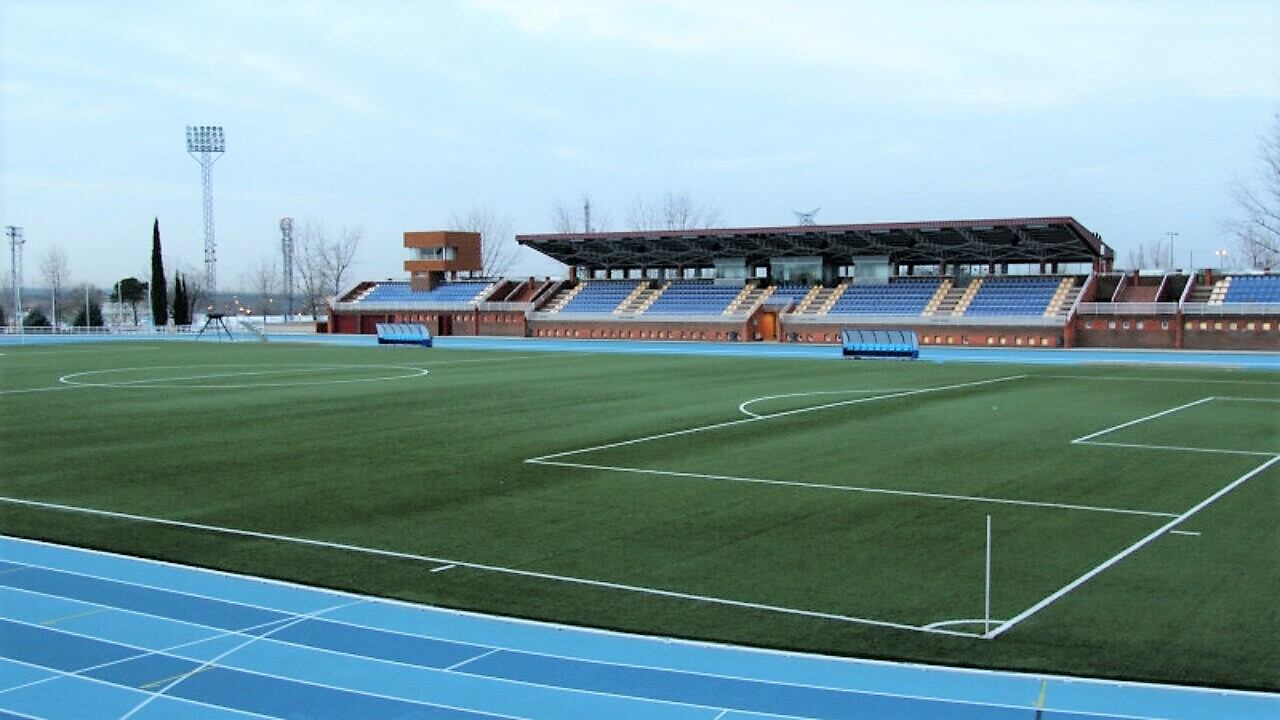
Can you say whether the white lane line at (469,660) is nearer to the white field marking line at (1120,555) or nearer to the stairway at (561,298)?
the white field marking line at (1120,555)

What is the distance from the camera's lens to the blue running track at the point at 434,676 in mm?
7082

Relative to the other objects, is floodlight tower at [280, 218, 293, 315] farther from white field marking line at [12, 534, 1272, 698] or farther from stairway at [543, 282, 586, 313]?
white field marking line at [12, 534, 1272, 698]

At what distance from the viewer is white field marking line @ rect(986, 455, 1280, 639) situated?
29.1 feet

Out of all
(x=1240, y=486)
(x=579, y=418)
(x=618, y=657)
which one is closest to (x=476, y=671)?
(x=618, y=657)

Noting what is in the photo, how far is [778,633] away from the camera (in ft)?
28.3

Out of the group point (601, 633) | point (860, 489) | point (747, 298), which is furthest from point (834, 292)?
point (601, 633)

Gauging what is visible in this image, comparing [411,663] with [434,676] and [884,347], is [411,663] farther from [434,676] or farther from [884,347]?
[884,347]

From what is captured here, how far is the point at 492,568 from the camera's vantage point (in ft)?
35.1

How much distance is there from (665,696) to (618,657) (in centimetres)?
88

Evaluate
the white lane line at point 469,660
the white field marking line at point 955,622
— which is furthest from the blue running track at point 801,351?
the white lane line at point 469,660

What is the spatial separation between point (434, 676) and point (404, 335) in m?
53.1

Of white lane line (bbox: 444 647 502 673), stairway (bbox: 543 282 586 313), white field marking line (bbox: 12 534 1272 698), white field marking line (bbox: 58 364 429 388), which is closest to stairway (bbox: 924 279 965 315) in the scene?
stairway (bbox: 543 282 586 313)

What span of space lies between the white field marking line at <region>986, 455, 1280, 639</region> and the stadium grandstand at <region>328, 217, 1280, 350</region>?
37648mm

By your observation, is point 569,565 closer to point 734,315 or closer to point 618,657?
point 618,657
